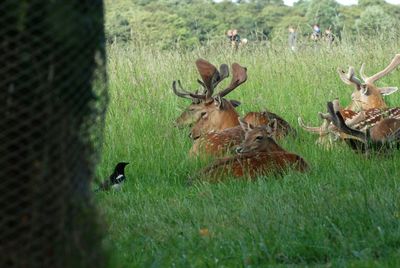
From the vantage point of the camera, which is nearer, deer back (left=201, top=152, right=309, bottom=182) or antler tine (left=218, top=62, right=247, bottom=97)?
deer back (left=201, top=152, right=309, bottom=182)

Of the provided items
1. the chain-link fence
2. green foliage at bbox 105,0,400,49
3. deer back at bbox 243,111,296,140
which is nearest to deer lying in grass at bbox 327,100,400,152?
deer back at bbox 243,111,296,140

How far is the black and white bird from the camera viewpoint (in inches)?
302

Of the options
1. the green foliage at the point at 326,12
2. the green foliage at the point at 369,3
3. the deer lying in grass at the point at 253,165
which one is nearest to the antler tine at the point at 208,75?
the deer lying in grass at the point at 253,165

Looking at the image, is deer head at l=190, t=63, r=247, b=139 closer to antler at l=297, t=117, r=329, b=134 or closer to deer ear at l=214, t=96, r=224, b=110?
deer ear at l=214, t=96, r=224, b=110

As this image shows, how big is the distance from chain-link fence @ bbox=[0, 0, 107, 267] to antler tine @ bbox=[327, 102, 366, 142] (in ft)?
15.8

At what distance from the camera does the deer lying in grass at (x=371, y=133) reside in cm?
779

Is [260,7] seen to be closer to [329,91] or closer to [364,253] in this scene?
[329,91]

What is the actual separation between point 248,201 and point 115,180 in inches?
75.4

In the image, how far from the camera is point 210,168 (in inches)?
292

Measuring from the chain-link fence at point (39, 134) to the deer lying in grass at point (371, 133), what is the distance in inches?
190

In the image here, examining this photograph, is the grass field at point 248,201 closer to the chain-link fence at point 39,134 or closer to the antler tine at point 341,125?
the antler tine at point 341,125

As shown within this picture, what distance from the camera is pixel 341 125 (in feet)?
25.4

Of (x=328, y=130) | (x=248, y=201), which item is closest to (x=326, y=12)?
(x=328, y=130)

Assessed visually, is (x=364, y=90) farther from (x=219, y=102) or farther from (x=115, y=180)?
(x=115, y=180)
